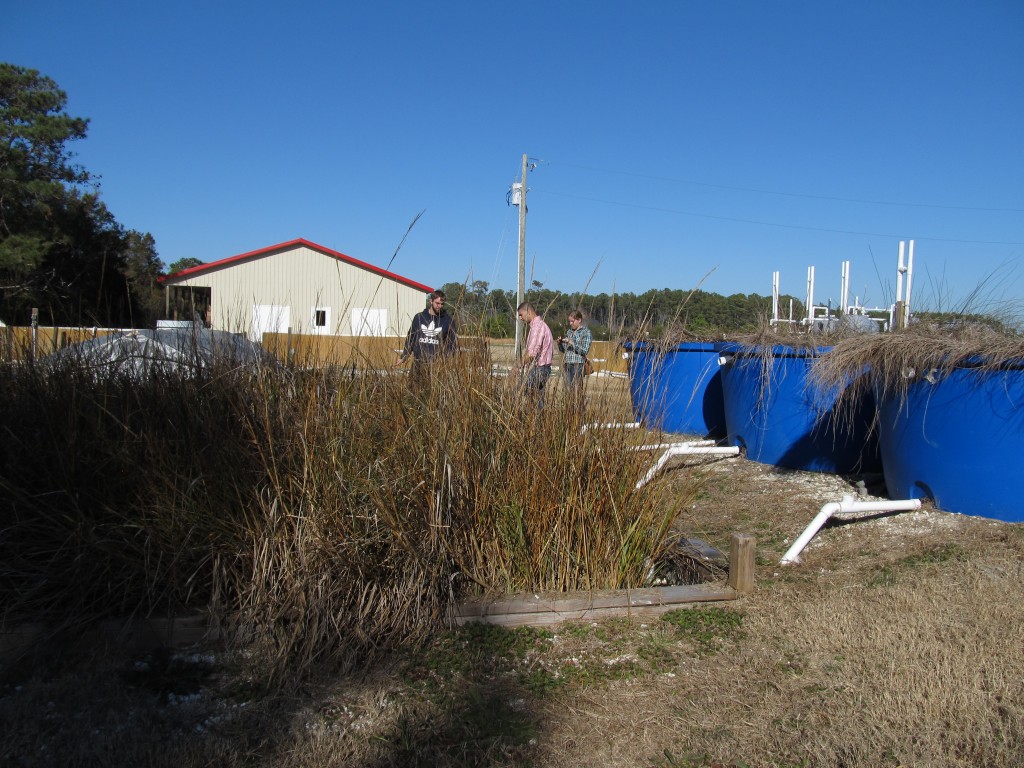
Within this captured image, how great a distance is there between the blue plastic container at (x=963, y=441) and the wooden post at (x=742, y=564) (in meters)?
2.03

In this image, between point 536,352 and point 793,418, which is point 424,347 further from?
point 793,418

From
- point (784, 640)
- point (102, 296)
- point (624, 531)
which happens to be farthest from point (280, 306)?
point (784, 640)

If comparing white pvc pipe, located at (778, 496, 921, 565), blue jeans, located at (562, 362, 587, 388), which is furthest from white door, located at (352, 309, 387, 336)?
white pvc pipe, located at (778, 496, 921, 565)

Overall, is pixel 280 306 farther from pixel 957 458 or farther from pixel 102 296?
pixel 957 458

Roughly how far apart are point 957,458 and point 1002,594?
→ 62.4 inches

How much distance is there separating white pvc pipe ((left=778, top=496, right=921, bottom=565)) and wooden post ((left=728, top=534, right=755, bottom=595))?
78 cm

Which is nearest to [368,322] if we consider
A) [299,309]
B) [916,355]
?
[299,309]

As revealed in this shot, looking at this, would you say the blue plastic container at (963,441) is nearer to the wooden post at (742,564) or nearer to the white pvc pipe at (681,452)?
the white pvc pipe at (681,452)

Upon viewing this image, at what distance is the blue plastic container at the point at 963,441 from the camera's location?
4.65 meters

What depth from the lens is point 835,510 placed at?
4762mm

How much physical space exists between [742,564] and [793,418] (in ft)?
11.1

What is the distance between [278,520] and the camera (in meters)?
3.37

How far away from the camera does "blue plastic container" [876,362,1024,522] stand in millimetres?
4652

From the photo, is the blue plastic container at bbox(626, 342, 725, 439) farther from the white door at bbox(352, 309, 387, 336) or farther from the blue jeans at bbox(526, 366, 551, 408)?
the white door at bbox(352, 309, 387, 336)
